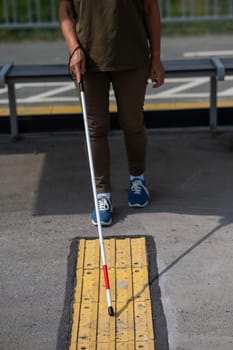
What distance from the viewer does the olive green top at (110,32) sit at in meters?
4.97

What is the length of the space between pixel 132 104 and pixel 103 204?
643 millimetres

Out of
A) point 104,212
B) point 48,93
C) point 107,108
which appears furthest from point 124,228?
point 48,93

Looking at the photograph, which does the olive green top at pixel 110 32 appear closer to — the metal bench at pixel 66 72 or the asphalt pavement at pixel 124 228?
the asphalt pavement at pixel 124 228

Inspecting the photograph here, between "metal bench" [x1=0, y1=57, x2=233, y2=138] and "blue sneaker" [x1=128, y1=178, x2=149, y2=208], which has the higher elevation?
"metal bench" [x1=0, y1=57, x2=233, y2=138]

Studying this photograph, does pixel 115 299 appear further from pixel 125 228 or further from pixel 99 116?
pixel 99 116

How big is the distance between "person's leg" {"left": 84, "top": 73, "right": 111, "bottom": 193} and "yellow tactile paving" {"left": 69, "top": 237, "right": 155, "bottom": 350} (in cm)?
52

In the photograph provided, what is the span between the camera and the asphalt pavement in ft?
13.5

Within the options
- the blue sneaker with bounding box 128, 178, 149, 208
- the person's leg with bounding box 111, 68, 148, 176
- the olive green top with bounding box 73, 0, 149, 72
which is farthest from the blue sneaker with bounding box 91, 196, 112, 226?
the olive green top with bounding box 73, 0, 149, 72

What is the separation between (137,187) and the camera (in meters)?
5.51

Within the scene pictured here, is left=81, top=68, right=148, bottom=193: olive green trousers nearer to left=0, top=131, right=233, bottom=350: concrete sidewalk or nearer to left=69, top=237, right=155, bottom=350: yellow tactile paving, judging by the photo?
left=0, top=131, right=233, bottom=350: concrete sidewalk

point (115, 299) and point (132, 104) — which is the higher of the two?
point (132, 104)

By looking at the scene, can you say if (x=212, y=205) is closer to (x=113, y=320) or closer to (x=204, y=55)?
(x=113, y=320)

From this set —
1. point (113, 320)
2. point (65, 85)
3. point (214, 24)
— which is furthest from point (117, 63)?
point (214, 24)

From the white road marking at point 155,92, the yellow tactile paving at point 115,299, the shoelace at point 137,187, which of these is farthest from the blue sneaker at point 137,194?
the white road marking at point 155,92
